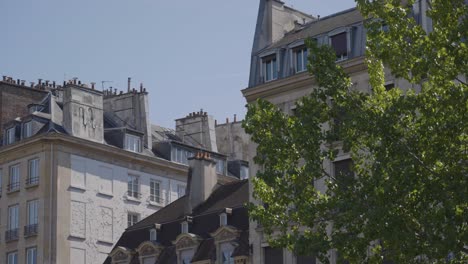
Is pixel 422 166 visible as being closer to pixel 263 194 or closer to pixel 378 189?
pixel 378 189

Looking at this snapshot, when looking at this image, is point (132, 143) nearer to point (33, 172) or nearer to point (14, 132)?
point (33, 172)

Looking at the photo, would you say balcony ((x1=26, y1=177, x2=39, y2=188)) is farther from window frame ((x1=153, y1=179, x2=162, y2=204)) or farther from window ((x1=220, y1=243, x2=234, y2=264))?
window ((x1=220, y1=243, x2=234, y2=264))

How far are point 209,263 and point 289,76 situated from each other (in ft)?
31.3

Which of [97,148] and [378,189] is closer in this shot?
[378,189]

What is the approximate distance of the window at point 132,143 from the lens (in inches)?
3007

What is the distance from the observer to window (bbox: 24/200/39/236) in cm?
7219

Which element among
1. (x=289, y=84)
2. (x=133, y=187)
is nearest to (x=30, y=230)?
(x=133, y=187)

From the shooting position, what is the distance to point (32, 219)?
238 feet

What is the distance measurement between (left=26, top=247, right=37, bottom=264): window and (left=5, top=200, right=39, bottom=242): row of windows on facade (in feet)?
2.65

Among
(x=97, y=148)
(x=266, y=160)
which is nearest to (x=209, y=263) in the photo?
(x=97, y=148)

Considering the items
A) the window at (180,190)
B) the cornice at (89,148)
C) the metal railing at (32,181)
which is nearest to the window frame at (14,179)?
the cornice at (89,148)

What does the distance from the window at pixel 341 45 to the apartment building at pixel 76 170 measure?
2209 centimetres

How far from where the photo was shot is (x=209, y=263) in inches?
2362

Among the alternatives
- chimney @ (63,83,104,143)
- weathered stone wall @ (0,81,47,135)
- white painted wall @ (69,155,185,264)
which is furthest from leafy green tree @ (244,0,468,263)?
weathered stone wall @ (0,81,47,135)
